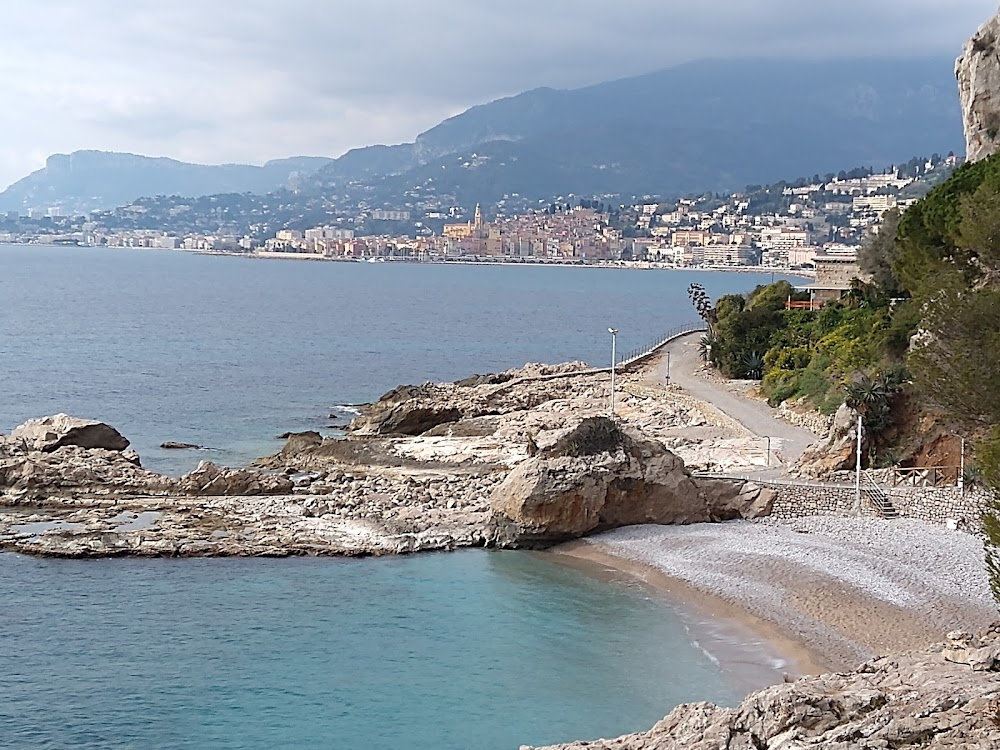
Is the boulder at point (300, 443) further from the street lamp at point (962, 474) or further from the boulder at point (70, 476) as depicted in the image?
the street lamp at point (962, 474)

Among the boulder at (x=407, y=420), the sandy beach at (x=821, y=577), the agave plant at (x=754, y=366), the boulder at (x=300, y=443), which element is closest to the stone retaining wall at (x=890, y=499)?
the sandy beach at (x=821, y=577)

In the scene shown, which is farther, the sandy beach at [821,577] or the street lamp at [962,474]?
the street lamp at [962,474]

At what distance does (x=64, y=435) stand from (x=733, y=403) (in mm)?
20147

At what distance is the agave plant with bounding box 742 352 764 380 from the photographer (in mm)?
44141

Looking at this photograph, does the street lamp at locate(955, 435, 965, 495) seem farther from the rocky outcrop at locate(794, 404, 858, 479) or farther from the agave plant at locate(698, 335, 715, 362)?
the agave plant at locate(698, 335, 715, 362)

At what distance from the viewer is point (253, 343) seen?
7369 centimetres

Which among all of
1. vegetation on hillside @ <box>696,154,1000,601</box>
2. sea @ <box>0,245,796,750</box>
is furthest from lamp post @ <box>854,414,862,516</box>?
sea @ <box>0,245,796,750</box>

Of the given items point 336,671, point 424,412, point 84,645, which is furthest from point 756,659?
point 424,412

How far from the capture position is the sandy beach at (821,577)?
57.4 ft

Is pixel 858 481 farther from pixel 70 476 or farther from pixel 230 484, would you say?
pixel 70 476

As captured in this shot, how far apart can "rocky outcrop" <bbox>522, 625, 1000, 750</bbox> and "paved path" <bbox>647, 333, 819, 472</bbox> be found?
638 inches

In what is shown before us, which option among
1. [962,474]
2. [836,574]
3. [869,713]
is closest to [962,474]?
[962,474]

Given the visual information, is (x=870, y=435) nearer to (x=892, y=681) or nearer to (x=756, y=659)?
(x=756, y=659)

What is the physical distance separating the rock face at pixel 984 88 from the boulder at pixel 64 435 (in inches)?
1122
